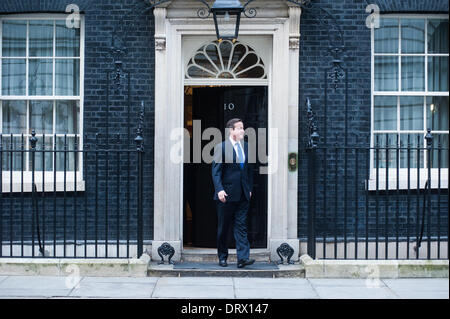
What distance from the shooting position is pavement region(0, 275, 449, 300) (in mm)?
7590

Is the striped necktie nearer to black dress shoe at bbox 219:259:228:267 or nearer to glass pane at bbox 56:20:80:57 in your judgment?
black dress shoe at bbox 219:259:228:267

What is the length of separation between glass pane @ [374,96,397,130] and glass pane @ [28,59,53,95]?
4.47m

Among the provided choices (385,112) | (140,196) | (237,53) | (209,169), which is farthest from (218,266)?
(385,112)

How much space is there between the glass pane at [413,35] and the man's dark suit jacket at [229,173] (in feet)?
9.77

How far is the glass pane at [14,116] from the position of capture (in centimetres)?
993

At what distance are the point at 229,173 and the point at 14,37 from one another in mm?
3591

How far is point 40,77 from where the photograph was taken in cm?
993

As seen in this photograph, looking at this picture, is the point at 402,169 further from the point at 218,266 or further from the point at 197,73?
the point at 197,73

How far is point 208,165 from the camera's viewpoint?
396 inches

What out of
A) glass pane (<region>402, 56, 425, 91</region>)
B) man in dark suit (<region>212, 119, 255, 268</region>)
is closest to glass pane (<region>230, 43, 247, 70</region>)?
man in dark suit (<region>212, 119, 255, 268</region>)

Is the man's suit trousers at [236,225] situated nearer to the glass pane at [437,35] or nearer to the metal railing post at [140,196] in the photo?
the metal railing post at [140,196]

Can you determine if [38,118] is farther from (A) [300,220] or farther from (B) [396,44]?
(B) [396,44]

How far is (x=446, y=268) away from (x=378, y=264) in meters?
0.81

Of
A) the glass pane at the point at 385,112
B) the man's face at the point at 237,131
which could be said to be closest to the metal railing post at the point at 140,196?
the man's face at the point at 237,131
